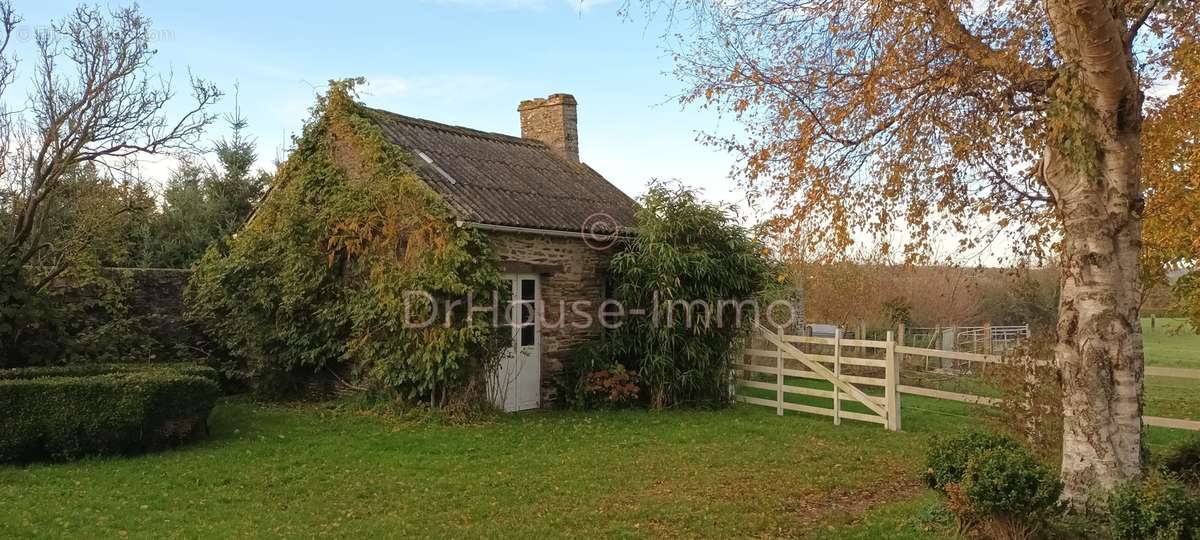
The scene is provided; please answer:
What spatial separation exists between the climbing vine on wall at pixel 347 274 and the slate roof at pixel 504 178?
1.83 ft

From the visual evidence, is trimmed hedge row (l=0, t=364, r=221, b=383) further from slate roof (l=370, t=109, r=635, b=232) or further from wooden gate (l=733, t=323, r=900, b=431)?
wooden gate (l=733, t=323, r=900, b=431)

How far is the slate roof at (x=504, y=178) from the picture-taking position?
11883 millimetres

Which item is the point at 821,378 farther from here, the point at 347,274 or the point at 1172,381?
the point at 1172,381

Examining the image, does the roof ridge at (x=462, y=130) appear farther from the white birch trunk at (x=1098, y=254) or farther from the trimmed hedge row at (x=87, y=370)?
the white birch trunk at (x=1098, y=254)

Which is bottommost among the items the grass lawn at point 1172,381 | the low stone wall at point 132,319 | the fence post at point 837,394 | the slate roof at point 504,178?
the grass lawn at point 1172,381

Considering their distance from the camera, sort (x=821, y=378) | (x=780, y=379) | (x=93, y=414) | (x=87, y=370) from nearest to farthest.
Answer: (x=93, y=414)
(x=87, y=370)
(x=821, y=378)
(x=780, y=379)

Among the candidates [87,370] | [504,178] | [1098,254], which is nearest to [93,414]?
[87,370]

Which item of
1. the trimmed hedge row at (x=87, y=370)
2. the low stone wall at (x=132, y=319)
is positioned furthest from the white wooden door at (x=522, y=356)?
the low stone wall at (x=132, y=319)

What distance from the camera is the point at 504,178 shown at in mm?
13641

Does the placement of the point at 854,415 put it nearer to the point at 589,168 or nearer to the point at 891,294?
the point at 589,168

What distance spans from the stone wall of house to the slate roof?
36cm

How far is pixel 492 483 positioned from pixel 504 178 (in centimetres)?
719

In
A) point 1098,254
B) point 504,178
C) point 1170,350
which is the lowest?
point 1170,350

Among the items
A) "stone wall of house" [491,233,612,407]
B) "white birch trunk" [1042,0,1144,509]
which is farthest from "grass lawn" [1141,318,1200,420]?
"stone wall of house" [491,233,612,407]
